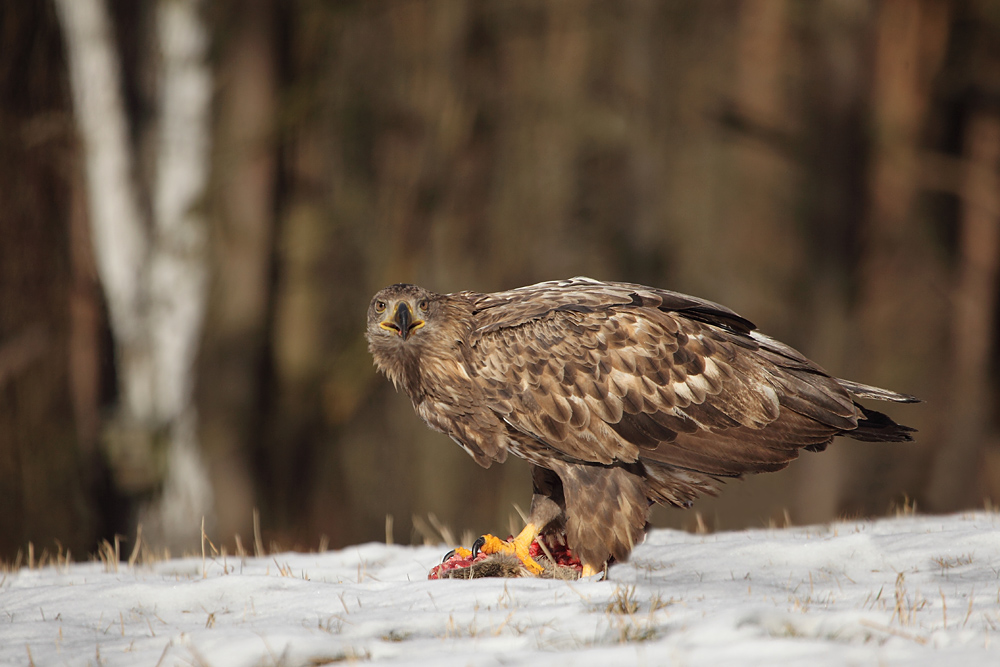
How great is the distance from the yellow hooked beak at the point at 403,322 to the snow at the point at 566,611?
1261mm

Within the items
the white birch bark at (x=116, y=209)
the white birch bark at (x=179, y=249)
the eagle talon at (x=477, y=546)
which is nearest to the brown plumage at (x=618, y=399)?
the eagle talon at (x=477, y=546)

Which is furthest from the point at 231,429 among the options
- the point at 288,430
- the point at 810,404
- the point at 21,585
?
the point at 810,404

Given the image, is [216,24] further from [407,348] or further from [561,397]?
[561,397]

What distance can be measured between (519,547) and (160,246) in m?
6.66

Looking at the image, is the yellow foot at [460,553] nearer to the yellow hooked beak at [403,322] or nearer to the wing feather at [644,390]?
the wing feather at [644,390]

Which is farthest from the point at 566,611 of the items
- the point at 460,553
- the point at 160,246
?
the point at 160,246

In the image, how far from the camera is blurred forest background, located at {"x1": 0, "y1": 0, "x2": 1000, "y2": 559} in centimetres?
983

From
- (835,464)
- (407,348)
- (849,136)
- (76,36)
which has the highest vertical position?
(76,36)

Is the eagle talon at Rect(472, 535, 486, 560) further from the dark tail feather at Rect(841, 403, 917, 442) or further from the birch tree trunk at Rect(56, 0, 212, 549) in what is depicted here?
the birch tree trunk at Rect(56, 0, 212, 549)

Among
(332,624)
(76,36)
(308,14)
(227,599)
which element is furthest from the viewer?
(308,14)

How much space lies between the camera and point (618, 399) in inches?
175

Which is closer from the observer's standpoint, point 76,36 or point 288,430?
point 76,36

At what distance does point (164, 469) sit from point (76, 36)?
4.68 meters

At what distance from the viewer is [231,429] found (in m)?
10.2
